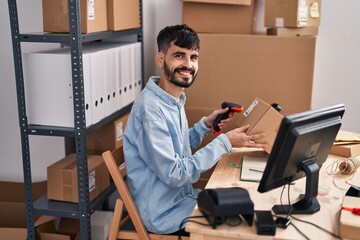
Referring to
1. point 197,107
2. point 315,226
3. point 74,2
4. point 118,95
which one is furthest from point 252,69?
point 315,226

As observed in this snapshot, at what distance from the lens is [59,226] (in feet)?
8.61

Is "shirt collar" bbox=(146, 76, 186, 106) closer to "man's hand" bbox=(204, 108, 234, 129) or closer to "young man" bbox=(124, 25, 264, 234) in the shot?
"young man" bbox=(124, 25, 264, 234)

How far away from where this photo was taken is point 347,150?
2107mm

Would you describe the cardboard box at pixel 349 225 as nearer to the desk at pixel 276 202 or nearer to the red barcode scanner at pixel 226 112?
the desk at pixel 276 202

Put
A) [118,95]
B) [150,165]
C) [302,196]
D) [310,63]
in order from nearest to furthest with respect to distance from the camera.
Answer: [302,196] < [150,165] < [310,63] < [118,95]

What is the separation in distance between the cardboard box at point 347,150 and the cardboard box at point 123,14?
1.30 m

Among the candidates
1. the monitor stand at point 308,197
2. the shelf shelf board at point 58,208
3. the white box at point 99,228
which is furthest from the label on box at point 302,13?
the white box at point 99,228

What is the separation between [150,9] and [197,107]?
0.79 meters

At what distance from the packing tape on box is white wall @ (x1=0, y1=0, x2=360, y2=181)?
91 centimetres

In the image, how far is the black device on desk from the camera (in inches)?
54.2

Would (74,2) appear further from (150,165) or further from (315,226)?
(315,226)

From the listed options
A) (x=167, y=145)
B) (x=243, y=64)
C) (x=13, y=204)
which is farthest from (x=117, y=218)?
(x=13, y=204)

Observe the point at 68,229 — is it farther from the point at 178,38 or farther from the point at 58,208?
the point at 178,38

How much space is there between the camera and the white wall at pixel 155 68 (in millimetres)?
2701
